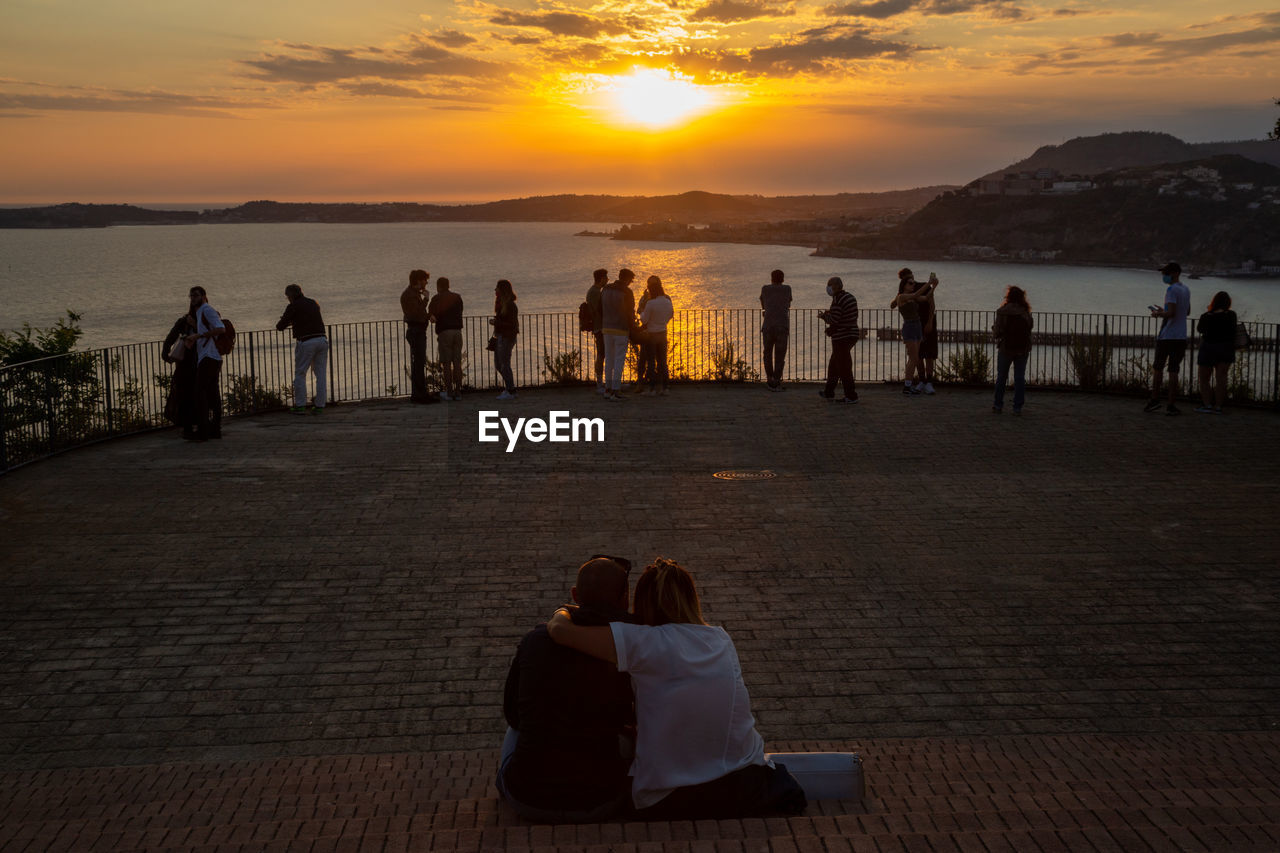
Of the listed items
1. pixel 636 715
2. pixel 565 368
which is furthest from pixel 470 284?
pixel 636 715

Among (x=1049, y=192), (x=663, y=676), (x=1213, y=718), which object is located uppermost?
(x=1049, y=192)

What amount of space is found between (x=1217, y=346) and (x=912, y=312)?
4118 mm

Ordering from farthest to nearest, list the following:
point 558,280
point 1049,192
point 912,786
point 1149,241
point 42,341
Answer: point 1049,192 < point 1149,241 < point 558,280 < point 42,341 < point 912,786

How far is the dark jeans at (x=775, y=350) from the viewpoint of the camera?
1762 cm

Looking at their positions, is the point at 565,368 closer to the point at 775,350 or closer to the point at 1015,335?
the point at 775,350

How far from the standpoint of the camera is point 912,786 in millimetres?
4797

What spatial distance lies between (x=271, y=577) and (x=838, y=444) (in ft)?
24.2

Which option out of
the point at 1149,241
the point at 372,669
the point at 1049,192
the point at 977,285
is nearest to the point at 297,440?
the point at 372,669

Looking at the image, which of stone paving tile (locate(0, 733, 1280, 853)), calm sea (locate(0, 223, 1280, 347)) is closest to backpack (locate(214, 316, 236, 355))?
stone paving tile (locate(0, 733, 1280, 853))

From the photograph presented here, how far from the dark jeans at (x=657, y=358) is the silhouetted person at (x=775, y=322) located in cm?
158

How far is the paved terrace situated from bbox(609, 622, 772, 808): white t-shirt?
0.37 m

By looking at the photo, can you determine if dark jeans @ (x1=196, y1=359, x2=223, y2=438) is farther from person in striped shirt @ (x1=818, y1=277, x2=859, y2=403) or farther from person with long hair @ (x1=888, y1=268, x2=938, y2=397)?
person with long hair @ (x1=888, y1=268, x2=938, y2=397)

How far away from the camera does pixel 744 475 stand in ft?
39.2

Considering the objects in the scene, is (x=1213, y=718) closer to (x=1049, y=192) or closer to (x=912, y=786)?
(x=912, y=786)
